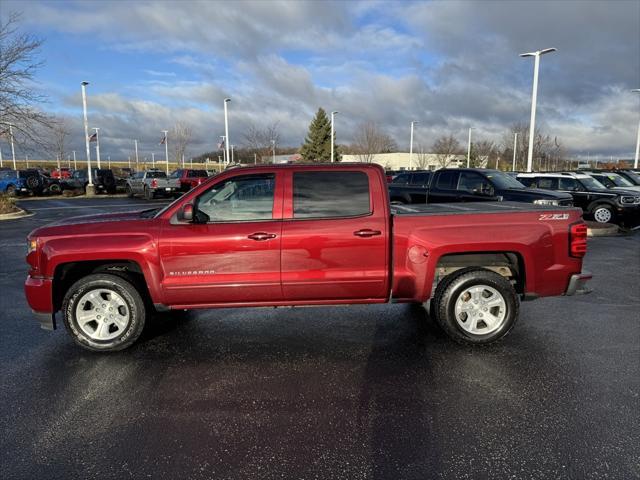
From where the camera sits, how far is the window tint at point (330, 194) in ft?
14.8

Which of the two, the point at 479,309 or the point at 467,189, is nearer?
the point at 479,309

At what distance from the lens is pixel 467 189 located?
12203mm

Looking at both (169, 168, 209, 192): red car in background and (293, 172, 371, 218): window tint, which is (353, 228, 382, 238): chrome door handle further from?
(169, 168, 209, 192): red car in background

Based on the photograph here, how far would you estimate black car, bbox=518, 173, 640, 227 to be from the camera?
45.2 feet

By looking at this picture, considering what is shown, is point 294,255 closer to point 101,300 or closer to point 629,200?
point 101,300

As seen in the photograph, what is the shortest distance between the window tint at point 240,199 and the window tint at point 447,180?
29.7 ft

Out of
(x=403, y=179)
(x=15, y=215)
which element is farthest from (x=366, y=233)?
(x=15, y=215)

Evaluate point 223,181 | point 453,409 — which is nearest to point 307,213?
point 223,181

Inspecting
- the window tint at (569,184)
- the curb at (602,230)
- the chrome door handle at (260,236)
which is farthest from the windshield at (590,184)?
the chrome door handle at (260,236)

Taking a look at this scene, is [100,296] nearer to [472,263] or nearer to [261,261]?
[261,261]

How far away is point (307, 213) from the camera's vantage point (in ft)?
14.8

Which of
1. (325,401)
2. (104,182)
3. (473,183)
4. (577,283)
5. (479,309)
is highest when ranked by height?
(473,183)

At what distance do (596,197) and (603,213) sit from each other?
1.79 feet

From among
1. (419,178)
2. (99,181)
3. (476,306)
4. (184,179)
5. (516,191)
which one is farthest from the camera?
(99,181)
